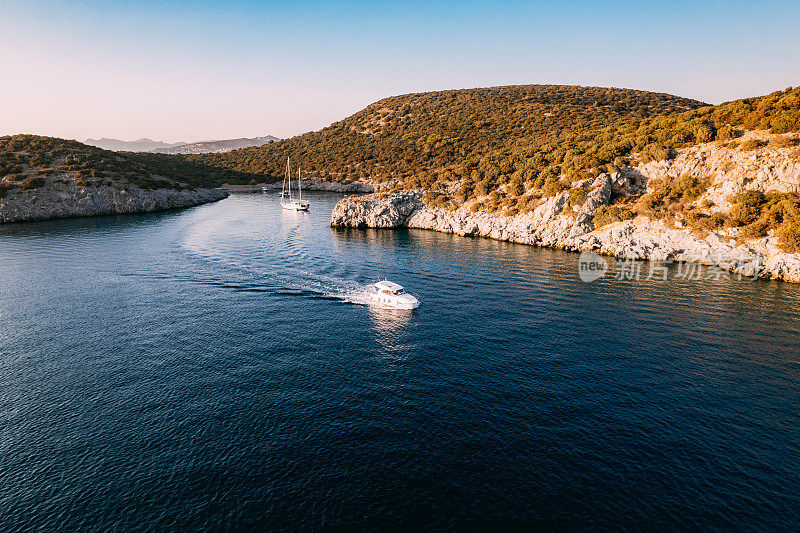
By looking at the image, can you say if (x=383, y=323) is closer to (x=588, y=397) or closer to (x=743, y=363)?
(x=588, y=397)

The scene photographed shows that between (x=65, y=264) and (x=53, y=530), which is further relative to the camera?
(x=65, y=264)

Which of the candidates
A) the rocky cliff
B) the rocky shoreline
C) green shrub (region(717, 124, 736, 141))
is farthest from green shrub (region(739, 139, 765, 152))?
the rocky shoreline

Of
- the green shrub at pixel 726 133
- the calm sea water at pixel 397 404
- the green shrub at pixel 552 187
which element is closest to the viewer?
the calm sea water at pixel 397 404

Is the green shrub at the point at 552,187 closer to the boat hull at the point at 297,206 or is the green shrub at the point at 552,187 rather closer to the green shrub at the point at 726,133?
the green shrub at the point at 726,133

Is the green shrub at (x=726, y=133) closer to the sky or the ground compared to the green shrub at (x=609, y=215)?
closer to the sky

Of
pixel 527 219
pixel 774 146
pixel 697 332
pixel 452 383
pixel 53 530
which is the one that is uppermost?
pixel 774 146

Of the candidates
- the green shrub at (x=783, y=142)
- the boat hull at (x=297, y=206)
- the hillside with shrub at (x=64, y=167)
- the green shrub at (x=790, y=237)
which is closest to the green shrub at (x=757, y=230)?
the green shrub at (x=790, y=237)

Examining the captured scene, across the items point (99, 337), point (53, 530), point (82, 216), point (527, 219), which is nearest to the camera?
point (53, 530)

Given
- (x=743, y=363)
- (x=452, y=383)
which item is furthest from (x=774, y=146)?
(x=452, y=383)
